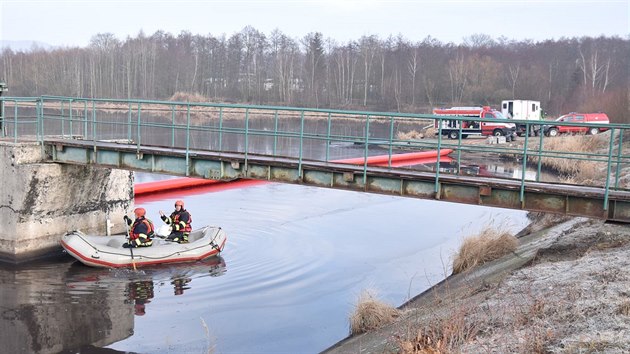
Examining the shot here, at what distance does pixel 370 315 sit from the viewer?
10.8 meters

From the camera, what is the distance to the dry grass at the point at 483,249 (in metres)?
13.9

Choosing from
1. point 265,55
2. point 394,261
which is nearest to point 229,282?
point 394,261

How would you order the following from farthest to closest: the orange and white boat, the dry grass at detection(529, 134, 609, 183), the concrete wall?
the dry grass at detection(529, 134, 609, 183)
the concrete wall
the orange and white boat

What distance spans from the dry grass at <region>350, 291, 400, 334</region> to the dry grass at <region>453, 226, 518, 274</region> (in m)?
3.43

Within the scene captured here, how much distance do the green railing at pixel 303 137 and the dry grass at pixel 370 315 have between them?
2226 mm

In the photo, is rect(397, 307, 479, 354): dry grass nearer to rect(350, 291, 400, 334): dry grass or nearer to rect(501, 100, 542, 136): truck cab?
rect(350, 291, 400, 334): dry grass

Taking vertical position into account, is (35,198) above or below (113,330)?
above

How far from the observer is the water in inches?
432

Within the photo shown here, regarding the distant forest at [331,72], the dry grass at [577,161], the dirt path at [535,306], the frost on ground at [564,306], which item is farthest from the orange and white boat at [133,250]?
the distant forest at [331,72]

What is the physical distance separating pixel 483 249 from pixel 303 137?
4420mm

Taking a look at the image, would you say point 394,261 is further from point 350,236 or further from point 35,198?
point 35,198

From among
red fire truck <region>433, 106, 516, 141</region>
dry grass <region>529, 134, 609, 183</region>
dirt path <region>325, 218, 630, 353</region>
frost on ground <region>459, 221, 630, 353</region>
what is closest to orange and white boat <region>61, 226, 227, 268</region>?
dirt path <region>325, 218, 630, 353</region>

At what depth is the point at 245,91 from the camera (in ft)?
268

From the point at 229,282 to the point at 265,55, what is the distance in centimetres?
8782
